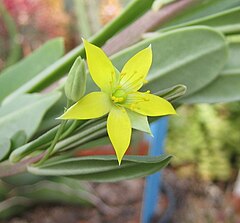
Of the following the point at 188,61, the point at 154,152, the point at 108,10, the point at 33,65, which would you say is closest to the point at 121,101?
the point at 188,61

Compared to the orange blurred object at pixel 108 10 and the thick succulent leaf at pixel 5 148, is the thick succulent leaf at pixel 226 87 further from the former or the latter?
the orange blurred object at pixel 108 10

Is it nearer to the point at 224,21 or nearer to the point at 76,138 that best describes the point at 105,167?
the point at 76,138

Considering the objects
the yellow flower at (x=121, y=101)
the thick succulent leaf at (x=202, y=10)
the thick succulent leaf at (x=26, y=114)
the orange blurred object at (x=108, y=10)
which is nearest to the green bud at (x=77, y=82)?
the yellow flower at (x=121, y=101)

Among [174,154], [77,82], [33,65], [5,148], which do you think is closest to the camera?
[77,82]

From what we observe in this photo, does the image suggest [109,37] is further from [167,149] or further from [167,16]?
[167,149]

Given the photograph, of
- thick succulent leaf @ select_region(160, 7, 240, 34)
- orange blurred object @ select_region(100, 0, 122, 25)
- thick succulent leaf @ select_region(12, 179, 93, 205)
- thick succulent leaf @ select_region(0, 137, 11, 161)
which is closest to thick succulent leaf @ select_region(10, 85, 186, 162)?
thick succulent leaf @ select_region(0, 137, 11, 161)

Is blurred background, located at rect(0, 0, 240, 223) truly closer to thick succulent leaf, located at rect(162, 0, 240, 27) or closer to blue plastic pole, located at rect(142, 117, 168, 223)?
blue plastic pole, located at rect(142, 117, 168, 223)
